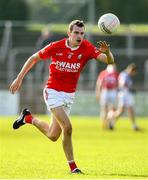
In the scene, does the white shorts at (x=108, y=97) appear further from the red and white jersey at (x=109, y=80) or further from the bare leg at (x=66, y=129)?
the bare leg at (x=66, y=129)

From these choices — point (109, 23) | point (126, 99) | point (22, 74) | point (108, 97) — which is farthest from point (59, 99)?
point (108, 97)

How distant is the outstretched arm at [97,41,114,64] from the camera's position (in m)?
13.6

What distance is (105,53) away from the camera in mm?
13789

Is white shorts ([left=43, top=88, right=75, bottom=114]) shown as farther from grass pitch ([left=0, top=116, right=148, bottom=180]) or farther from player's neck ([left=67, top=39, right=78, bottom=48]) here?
grass pitch ([left=0, top=116, right=148, bottom=180])

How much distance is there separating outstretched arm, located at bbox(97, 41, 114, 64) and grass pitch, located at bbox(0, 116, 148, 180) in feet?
6.17

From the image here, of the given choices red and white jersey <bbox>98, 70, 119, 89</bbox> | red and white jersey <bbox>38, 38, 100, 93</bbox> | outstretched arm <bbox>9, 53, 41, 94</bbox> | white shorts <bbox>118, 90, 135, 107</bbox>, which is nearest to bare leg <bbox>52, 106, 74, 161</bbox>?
red and white jersey <bbox>38, 38, 100, 93</bbox>

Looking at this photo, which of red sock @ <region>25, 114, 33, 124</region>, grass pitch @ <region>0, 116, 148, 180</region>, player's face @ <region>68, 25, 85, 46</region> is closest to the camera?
grass pitch @ <region>0, 116, 148, 180</region>

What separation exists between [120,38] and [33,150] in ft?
87.5

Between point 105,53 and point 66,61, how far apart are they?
68 centimetres

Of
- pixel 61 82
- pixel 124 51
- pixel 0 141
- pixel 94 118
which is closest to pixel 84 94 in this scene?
pixel 94 118

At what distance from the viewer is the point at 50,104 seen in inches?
549

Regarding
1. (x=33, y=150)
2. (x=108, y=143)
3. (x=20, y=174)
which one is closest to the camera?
(x=20, y=174)

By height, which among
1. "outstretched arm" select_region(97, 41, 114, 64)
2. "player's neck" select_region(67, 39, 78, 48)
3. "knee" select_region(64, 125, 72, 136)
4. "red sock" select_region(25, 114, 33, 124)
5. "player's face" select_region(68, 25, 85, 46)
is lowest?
"knee" select_region(64, 125, 72, 136)

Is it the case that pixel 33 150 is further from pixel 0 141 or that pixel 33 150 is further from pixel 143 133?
pixel 143 133
